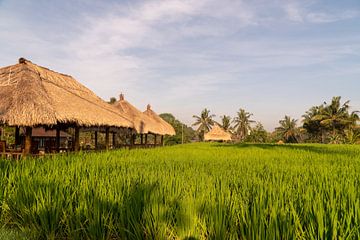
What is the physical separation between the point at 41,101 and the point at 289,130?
44514 mm

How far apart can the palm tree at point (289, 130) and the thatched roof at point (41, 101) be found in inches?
1595

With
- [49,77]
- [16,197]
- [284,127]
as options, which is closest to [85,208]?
[16,197]

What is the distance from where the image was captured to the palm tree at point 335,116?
37.8m

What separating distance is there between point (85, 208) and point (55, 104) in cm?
797

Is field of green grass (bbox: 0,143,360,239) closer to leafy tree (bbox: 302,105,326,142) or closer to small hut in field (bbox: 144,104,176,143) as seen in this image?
small hut in field (bbox: 144,104,176,143)

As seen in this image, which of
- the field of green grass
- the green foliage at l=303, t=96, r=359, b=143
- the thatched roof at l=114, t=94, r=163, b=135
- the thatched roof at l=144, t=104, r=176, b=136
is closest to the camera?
the field of green grass

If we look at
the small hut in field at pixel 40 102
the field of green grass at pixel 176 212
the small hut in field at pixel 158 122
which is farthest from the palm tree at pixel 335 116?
the field of green grass at pixel 176 212

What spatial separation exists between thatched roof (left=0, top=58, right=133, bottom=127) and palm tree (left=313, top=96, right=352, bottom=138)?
105ft

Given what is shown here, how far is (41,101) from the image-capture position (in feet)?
31.1

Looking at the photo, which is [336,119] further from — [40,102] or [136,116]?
[40,102]

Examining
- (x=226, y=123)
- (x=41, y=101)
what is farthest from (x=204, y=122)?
(x=41, y=101)

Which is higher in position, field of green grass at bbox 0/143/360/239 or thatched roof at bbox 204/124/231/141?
thatched roof at bbox 204/124/231/141

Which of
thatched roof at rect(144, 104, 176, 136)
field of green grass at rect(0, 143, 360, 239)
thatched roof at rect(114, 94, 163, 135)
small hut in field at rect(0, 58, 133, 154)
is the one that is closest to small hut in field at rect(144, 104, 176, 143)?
thatched roof at rect(144, 104, 176, 136)

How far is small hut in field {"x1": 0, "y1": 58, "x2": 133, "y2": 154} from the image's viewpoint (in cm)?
891
